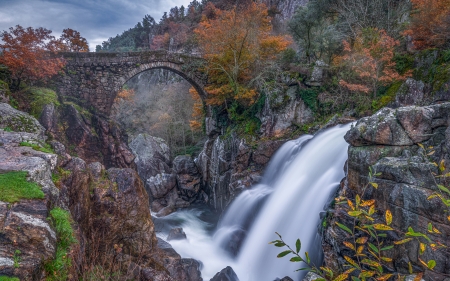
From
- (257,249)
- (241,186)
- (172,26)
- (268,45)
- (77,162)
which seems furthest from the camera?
(172,26)

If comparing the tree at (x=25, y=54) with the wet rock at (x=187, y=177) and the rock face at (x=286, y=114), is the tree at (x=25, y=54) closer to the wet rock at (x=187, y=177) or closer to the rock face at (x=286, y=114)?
the wet rock at (x=187, y=177)

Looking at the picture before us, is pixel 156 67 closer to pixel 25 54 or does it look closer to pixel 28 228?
pixel 25 54

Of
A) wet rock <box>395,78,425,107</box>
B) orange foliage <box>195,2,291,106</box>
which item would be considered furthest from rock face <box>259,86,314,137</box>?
wet rock <box>395,78,425,107</box>

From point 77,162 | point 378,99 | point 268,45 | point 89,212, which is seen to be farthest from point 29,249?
point 268,45

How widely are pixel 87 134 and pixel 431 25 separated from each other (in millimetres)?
13958

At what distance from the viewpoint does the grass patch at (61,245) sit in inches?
143

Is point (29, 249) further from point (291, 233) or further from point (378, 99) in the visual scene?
point (378, 99)

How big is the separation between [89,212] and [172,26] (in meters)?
37.9

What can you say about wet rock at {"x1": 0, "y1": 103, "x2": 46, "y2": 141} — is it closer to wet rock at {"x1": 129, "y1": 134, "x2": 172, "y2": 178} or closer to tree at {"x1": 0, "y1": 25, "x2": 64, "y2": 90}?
tree at {"x1": 0, "y1": 25, "x2": 64, "y2": 90}

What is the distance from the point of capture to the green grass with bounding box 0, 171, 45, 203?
159 inches

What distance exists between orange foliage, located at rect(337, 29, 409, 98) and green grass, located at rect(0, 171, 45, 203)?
10.0 meters

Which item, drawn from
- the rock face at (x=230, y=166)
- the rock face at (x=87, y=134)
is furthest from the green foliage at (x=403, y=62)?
the rock face at (x=87, y=134)

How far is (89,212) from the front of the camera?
565cm

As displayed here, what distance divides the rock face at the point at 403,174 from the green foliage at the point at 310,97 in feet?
19.6
